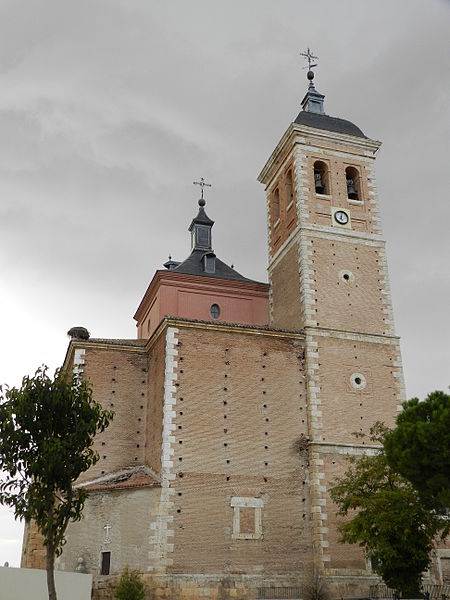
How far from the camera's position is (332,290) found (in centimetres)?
2512

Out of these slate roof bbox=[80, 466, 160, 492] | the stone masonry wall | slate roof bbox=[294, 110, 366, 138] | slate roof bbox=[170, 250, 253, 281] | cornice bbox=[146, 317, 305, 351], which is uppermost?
slate roof bbox=[294, 110, 366, 138]

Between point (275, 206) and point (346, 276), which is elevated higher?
point (275, 206)

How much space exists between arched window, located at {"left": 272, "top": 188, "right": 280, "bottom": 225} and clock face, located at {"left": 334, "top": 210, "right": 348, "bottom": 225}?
3158 mm

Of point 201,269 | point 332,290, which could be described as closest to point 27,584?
point 332,290

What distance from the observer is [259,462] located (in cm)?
2175

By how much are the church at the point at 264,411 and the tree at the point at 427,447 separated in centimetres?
809

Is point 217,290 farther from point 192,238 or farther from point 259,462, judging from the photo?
point 259,462

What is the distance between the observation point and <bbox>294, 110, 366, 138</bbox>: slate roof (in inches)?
1121

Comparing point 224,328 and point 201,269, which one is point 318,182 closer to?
point 201,269

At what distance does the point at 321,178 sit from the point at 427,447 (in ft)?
55.5

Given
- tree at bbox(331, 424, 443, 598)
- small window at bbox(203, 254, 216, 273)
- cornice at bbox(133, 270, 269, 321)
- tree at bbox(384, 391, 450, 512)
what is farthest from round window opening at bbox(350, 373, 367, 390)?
tree at bbox(384, 391, 450, 512)

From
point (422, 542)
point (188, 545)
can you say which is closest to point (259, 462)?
point (188, 545)

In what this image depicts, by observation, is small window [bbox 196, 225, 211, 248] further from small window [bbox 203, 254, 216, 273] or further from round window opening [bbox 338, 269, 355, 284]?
round window opening [bbox 338, 269, 355, 284]

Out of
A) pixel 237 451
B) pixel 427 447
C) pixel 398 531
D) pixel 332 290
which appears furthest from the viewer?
pixel 332 290
